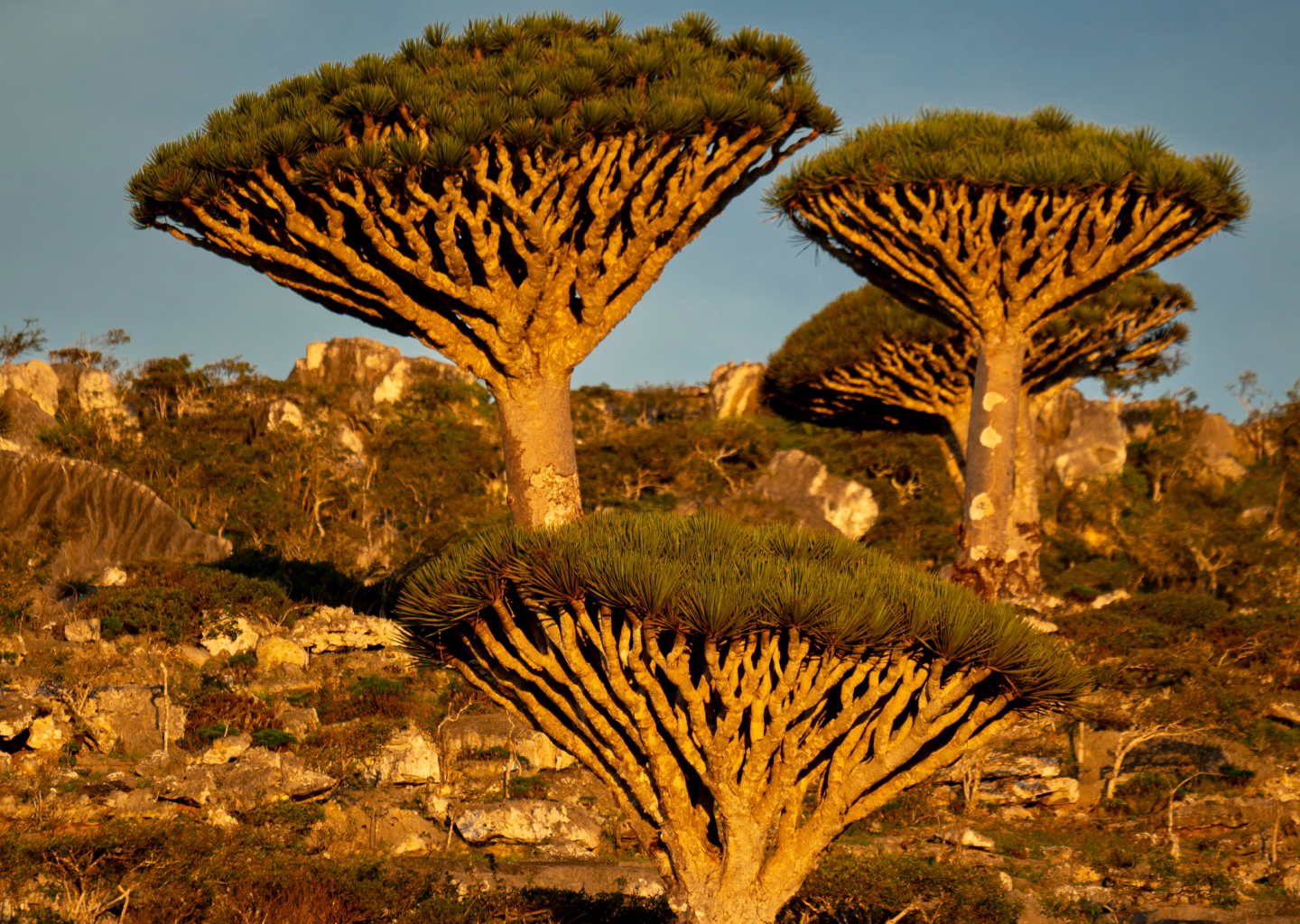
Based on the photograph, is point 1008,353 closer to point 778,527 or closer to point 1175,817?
point 1175,817

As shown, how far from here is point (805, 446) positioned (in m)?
47.0

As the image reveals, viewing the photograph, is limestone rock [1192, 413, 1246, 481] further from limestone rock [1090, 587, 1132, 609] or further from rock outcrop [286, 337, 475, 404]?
rock outcrop [286, 337, 475, 404]

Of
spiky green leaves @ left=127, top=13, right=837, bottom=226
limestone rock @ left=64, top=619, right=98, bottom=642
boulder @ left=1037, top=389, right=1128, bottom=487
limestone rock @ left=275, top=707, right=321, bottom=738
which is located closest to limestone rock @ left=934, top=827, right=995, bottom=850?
spiky green leaves @ left=127, top=13, right=837, bottom=226

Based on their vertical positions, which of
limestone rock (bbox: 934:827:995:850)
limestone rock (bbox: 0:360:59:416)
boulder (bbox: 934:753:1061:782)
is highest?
limestone rock (bbox: 0:360:59:416)

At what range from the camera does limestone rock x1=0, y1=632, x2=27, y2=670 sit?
1844 cm

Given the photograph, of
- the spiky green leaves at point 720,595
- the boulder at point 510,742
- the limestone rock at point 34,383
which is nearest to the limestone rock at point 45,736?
the boulder at point 510,742

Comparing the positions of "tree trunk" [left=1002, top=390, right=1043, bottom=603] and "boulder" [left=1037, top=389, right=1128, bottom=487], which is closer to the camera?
"tree trunk" [left=1002, top=390, right=1043, bottom=603]

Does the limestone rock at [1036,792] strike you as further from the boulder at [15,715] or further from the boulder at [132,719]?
the boulder at [15,715]

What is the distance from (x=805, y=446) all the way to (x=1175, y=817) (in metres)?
34.1

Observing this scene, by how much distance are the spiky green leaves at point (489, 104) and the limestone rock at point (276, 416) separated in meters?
30.3

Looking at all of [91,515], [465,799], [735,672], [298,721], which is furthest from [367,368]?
[735,672]

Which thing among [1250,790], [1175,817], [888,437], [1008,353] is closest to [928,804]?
[1175,817]

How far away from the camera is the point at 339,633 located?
20516 mm

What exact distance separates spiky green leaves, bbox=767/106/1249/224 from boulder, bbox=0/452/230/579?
18962 mm
